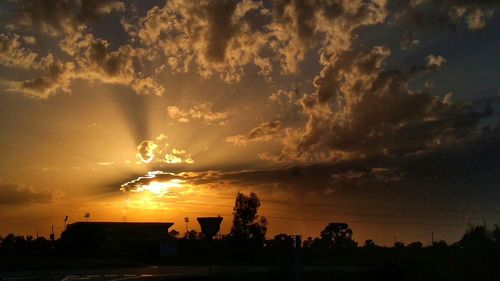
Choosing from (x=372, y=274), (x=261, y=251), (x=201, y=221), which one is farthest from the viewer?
(x=261, y=251)

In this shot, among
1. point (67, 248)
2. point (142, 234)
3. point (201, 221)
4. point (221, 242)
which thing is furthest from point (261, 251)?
point (201, 221)

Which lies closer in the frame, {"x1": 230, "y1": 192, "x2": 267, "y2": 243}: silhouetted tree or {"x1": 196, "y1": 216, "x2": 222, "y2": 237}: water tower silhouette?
{"x1": 196, "y1": 216, "x2": 222, "y2": 237}: water tower silhouette

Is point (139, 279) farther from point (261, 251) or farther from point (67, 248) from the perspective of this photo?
point (67, 248)

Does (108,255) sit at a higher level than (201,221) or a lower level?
lower

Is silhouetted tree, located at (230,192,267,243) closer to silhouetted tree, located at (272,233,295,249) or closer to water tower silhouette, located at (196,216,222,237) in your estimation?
silhouetted tree, located at (272,233,295,249)

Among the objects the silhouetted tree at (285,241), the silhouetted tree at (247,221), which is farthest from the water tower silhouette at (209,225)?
the silhouetted tree at (247,221)

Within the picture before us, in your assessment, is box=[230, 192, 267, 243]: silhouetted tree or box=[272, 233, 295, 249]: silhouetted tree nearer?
box=[272, 233, 295, 249]: silhouetted tree

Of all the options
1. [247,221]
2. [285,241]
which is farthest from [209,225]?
[247,221]

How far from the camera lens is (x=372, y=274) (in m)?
31.6

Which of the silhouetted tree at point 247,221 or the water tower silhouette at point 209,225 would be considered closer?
the water tower silhouette at point 209,225

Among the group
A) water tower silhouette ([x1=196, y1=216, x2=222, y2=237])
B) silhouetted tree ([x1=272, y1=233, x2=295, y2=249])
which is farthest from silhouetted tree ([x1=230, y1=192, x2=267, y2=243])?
water tower silhouette ([x1=196, y1=216, x2=222, y2=237])

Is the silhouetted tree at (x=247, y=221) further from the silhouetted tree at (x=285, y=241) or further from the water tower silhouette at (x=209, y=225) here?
the water tower silhouette at (x=209, y=225)

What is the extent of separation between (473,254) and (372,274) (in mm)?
8734

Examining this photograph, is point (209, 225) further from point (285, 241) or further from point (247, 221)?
point (247, 221)
